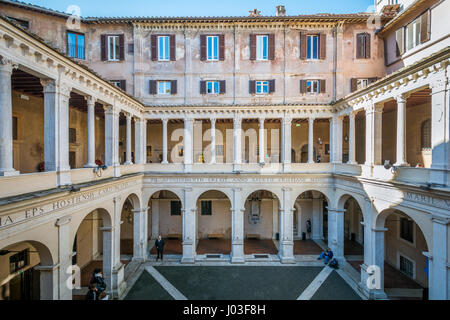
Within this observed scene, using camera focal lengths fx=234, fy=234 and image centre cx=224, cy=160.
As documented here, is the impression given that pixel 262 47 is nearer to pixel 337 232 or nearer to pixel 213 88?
pixel 213 88

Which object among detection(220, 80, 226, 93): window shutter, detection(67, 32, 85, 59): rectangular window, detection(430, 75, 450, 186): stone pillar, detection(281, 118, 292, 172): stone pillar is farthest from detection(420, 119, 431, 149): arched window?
detection(67, 32, 85, 59): rectangular window

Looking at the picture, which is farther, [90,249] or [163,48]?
[163,48]

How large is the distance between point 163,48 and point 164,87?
324 cm

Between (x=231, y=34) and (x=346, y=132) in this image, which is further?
(x=346, y=132)

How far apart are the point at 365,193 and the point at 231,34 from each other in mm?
15886

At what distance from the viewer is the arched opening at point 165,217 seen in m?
23.4

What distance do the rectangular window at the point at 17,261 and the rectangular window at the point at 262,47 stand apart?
2047 cm

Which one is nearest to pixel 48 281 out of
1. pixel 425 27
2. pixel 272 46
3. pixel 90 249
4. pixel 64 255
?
pixel 64 255

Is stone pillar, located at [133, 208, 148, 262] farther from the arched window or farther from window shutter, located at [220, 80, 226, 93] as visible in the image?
the arched window

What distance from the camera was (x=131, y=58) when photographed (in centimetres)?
1998

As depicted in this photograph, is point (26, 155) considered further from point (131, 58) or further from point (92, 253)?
point (131, 58)

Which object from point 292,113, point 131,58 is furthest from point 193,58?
point 292,113

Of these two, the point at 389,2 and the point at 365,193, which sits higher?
the point at 389,2

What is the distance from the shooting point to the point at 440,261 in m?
9.71
